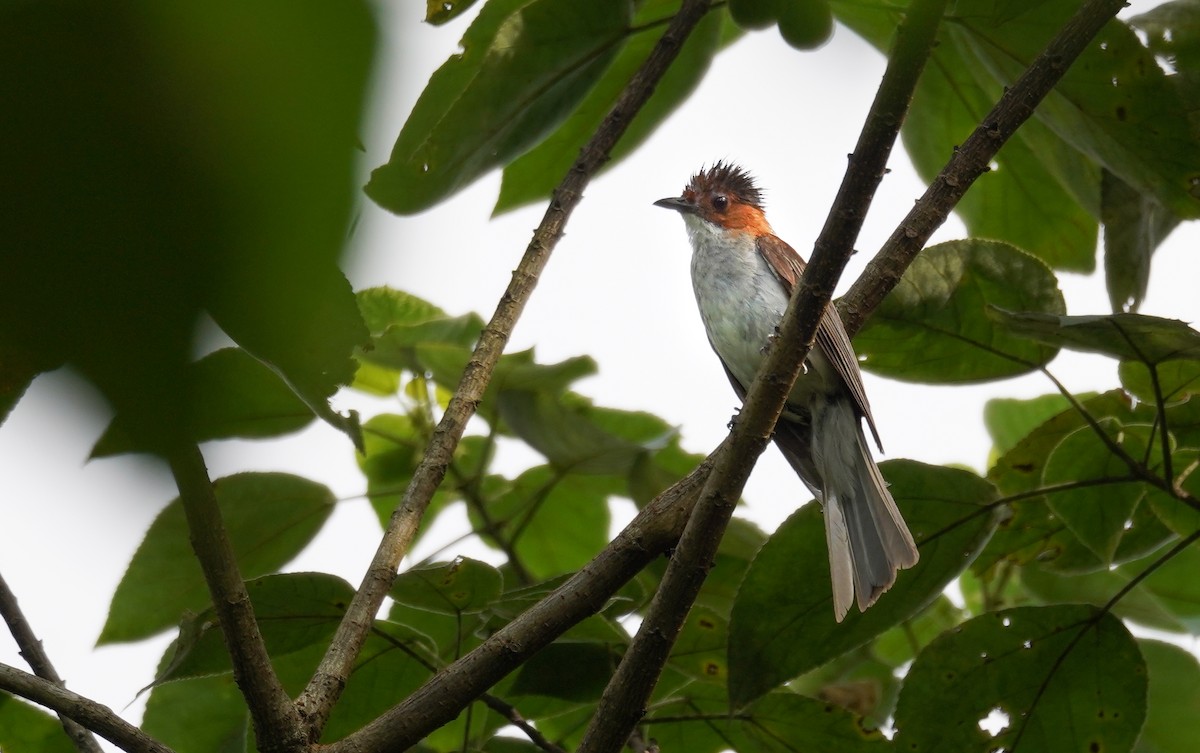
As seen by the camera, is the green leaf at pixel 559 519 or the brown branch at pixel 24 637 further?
the green leaf at pixel 559 519

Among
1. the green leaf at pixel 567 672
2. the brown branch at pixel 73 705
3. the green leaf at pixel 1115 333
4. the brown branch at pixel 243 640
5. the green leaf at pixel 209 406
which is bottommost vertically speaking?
the green leaf at pixel 209 406

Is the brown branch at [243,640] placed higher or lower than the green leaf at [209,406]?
higher

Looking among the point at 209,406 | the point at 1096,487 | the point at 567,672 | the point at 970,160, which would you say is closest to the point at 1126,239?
the point at 1096,487

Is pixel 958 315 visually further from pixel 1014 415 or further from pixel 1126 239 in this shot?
pixel 1014 415

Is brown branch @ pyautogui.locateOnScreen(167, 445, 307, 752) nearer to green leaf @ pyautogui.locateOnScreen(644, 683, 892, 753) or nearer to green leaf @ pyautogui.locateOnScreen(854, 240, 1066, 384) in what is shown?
green leaf @ pyautogui.locateOnScreen(644, 683, 892, 753)

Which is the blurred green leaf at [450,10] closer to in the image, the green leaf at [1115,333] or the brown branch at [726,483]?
the brown branch at [726,483]

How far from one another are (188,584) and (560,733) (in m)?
0.97

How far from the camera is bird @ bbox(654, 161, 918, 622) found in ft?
8.58

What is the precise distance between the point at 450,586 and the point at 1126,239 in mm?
1806

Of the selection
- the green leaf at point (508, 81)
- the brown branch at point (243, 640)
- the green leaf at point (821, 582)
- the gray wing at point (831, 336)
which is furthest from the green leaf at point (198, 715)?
the gray wing at point (831, 336)

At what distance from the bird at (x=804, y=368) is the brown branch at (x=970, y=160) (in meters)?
0.11

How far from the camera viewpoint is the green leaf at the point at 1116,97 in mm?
2447

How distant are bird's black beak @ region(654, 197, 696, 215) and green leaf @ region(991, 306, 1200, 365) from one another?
10.3 ft

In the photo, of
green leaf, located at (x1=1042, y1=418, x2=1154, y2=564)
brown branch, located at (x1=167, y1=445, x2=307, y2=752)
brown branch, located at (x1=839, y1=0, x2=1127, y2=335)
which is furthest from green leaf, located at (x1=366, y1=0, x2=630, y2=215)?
green leaf, located at (x1=1042, y1=418, x2=1154, y2=564)
